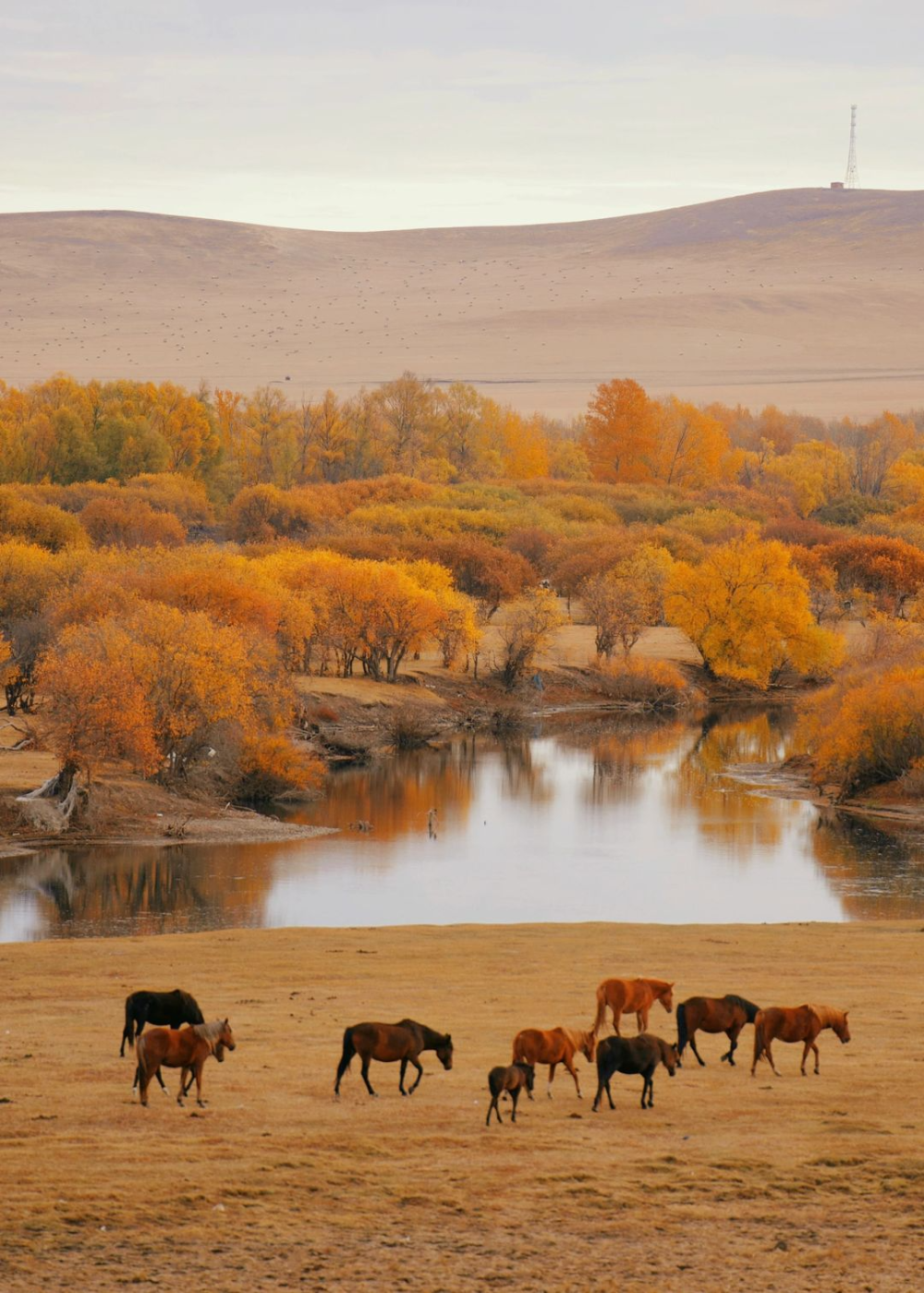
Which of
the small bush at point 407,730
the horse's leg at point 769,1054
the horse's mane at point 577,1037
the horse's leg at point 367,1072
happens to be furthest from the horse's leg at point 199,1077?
the small bush at point 407,730

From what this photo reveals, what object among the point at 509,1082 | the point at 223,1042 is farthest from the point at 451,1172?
the point at 223,1042

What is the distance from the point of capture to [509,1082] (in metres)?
12.6

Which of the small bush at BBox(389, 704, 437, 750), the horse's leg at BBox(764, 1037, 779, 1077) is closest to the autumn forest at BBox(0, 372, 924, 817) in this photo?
the small bush at BBox(389, 704, 437, 750)

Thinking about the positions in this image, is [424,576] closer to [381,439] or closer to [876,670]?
[876,670]

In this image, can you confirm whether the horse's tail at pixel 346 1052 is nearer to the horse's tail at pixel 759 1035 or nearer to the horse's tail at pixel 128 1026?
the horse's tail at pixel 128 1026

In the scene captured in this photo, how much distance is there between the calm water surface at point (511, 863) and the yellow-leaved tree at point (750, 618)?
700 inches

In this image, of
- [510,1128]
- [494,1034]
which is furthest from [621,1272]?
[494,1034]

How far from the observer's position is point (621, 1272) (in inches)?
407

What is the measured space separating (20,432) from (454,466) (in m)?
31.5

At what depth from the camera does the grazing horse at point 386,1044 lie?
13.0 metres

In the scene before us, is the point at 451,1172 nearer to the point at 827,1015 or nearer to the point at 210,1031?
the point at 210,1031

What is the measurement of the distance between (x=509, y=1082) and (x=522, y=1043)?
0.52 meters

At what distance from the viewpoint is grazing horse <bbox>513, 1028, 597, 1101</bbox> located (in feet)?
42.9

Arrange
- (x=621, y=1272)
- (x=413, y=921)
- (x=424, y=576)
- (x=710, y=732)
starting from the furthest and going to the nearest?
(x=424, y=576) → (x=710, y=732) → (x=413, y=921) → (x=621, y=1272)
